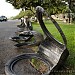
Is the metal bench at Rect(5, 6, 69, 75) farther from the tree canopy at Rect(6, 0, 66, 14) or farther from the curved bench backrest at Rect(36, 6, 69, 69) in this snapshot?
the tree canopy at Rect(6, 0, 66, 14)

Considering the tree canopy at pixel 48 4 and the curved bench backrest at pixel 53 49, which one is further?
the tree canopy at pixel 48 4

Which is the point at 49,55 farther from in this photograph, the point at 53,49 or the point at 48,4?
the point at 48,4

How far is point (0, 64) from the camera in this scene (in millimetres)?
6438

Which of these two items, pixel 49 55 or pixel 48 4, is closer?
pixel 49 55

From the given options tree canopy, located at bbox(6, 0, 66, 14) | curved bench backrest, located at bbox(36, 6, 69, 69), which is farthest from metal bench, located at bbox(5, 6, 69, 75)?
tree canopy, located at bbox(6, 0, 66, 14)

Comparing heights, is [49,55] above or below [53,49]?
below

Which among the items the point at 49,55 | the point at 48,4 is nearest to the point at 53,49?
the point at 49,55

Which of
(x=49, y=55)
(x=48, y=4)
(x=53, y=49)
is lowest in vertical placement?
(x=48, y=4)

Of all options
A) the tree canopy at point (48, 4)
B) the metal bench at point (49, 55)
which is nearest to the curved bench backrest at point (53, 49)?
the metal bench at point (49, 55)

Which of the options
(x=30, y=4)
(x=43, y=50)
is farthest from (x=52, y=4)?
(x=43, y=50)

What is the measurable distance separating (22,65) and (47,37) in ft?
3.58

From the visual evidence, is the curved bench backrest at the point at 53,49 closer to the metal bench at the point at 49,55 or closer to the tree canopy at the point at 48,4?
the metal bench at the point at 49,55

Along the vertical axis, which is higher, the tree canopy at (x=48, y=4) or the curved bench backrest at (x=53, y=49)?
the curved bench backrest at (x=53, y=49)

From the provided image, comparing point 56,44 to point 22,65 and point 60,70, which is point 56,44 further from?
point 22,65
